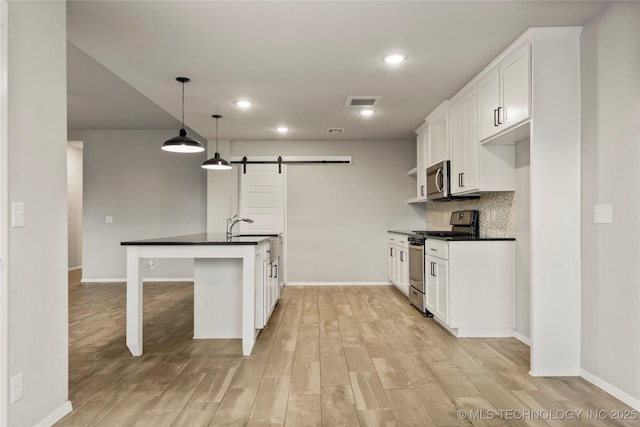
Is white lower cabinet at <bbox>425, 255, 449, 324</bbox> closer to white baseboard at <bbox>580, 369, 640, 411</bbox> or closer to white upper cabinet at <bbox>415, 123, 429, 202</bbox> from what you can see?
white baseboard at <bbox>580, 369, 640, 411</bbox>

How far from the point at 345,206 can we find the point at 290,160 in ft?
3.86

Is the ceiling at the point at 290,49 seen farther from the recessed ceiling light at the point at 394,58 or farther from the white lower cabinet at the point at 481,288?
the white lower cabinet at the point at 481,288

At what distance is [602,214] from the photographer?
8.94 feet

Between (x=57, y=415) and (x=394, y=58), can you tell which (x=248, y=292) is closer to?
(x=57, y=415)

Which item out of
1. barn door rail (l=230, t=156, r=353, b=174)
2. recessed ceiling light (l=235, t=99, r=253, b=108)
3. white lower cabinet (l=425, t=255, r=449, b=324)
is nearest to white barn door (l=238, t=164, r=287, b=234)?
barn door rail (l=230, t=156, r=353, b=174)

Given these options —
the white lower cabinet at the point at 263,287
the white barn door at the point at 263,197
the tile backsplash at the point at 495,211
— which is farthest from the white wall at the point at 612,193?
the white barn door at the point at 263,197

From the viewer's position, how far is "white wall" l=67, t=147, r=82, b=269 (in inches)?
359

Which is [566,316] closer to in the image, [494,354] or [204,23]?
[494,354]

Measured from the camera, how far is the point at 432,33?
307 centimetres

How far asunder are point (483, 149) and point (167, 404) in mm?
3241

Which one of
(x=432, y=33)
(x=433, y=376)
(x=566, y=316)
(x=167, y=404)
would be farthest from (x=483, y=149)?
(x=167, y=404)

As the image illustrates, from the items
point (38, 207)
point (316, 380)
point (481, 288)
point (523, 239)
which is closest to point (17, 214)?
point (38, 207)

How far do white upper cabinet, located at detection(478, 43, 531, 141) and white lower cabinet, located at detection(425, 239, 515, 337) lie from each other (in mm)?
1018

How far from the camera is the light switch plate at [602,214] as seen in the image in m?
2.66
